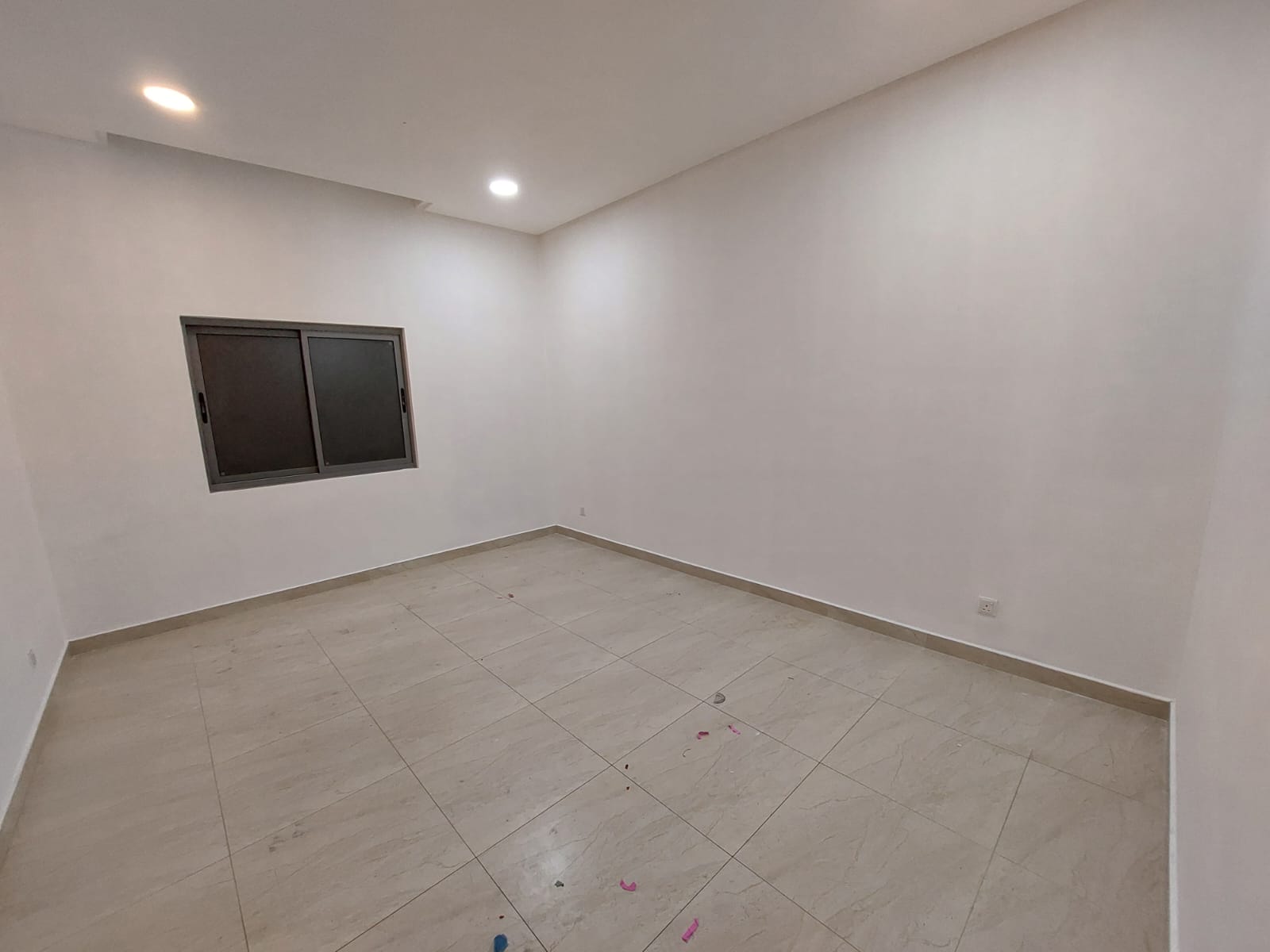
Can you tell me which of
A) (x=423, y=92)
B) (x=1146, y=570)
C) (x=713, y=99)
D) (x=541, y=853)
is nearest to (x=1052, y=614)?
(x=1146, y=570)

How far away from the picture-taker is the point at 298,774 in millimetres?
1900

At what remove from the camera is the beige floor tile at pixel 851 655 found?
2391 millimetres

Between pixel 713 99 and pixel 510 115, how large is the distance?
1033mm

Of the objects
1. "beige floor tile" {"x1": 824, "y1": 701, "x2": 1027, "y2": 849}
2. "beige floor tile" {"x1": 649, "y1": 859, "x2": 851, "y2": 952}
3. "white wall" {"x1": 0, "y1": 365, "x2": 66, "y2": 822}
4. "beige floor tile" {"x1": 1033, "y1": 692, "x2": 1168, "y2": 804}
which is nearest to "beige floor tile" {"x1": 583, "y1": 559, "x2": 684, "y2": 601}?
"beige floor tile" {"x1": 824, "y1": 701, "x2": 1027, "y2": 849}

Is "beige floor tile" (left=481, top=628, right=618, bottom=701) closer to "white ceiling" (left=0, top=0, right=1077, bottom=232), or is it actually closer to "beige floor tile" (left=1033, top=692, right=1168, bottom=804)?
"beige floor tile" (left=1033, top=692, right=1168, bottom=804)

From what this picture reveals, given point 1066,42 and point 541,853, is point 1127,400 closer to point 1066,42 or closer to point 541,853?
point 1066,42

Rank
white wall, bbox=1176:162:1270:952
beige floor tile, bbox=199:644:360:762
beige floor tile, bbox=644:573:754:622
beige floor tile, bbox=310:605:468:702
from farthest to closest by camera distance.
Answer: beige floor tile, bbox=644:573:754:622 < beige floor tile, bbox=310:605:468:702 < beige floor tile, bbox=199:644:360:762 < white wall, bbox=1176:162:1270:952

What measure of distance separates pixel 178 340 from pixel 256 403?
0.54 metres

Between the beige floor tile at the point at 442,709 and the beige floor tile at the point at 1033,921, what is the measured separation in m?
1.76

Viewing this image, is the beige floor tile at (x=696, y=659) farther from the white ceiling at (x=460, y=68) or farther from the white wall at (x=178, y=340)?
the white ceiling at (x=460, y=68)

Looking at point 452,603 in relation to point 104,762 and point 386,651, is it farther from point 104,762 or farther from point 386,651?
point 104,762

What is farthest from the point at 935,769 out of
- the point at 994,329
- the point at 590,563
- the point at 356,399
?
the point at 356,399

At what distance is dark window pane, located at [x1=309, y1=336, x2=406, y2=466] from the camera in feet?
11.8

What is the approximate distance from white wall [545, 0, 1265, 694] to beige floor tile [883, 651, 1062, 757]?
6.5 inches
